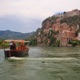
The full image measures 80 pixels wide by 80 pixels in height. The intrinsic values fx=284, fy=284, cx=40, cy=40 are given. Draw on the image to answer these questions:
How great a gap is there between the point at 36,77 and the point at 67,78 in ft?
15.6

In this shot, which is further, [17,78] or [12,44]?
[12,44]

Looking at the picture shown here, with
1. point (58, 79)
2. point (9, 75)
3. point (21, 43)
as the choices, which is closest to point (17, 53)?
point (21, 43)

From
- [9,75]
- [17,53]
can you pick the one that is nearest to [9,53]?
[17,53]

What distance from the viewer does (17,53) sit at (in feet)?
285

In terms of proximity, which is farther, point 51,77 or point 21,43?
point 21,43

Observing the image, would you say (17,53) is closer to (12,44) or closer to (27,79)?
(12,44)

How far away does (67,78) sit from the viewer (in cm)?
4084

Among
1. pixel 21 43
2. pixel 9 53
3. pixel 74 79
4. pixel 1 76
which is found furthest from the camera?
pixel 21 43

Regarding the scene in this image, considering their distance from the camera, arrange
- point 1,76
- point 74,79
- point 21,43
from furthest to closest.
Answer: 1. point 21,43
2. point 1,76
3. point 74,79

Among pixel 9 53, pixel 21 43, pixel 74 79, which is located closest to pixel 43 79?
pixel 74 79

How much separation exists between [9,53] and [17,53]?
9.96ft

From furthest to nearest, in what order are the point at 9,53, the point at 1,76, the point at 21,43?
the point at 21,43 < the point at 9,53 < the point at 1,76

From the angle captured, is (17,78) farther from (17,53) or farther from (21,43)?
(21,43)

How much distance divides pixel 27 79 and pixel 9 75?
5.30m
